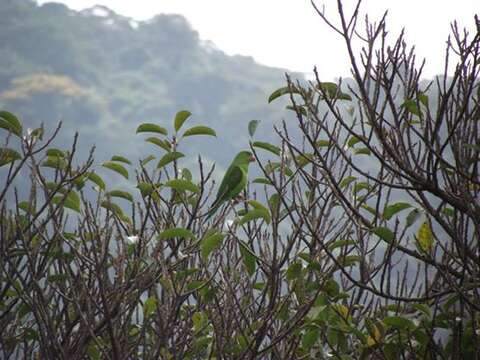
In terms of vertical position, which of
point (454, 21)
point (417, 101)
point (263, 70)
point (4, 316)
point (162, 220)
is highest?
point (263, 70)

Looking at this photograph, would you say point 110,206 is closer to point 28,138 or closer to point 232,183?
point 28,138

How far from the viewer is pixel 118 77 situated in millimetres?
81375

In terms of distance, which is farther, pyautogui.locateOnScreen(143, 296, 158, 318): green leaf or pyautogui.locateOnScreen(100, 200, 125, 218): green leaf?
pyautogui.locateOnScreen(100, 200, 125, 218): green leaf

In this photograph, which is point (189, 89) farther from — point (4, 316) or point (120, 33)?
point (4, 316)

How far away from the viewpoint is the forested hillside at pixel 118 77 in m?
69.4

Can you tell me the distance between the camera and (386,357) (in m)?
1.87

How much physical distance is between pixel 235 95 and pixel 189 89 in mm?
6015

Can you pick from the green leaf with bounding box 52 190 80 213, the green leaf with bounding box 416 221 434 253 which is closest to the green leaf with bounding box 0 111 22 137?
the green leaf with bounding box 52 190 80 213

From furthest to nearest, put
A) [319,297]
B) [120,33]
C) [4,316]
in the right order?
1. [120,33]
2. [4,316]
3. [319,297]

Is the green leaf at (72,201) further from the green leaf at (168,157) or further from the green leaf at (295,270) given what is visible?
the green leaf at (295,270)

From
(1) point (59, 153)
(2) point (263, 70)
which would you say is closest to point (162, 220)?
(1) point (59, 153)

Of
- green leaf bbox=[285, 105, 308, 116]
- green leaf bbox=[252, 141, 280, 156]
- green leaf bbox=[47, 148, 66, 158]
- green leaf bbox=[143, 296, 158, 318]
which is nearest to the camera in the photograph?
green leaf bbox=[143, 296, 158, 318]

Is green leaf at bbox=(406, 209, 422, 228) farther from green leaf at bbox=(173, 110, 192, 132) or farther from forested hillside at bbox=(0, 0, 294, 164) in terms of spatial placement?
forested hillside at bbox=(0, 0, 294, 164)

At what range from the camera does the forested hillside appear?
228 feet
